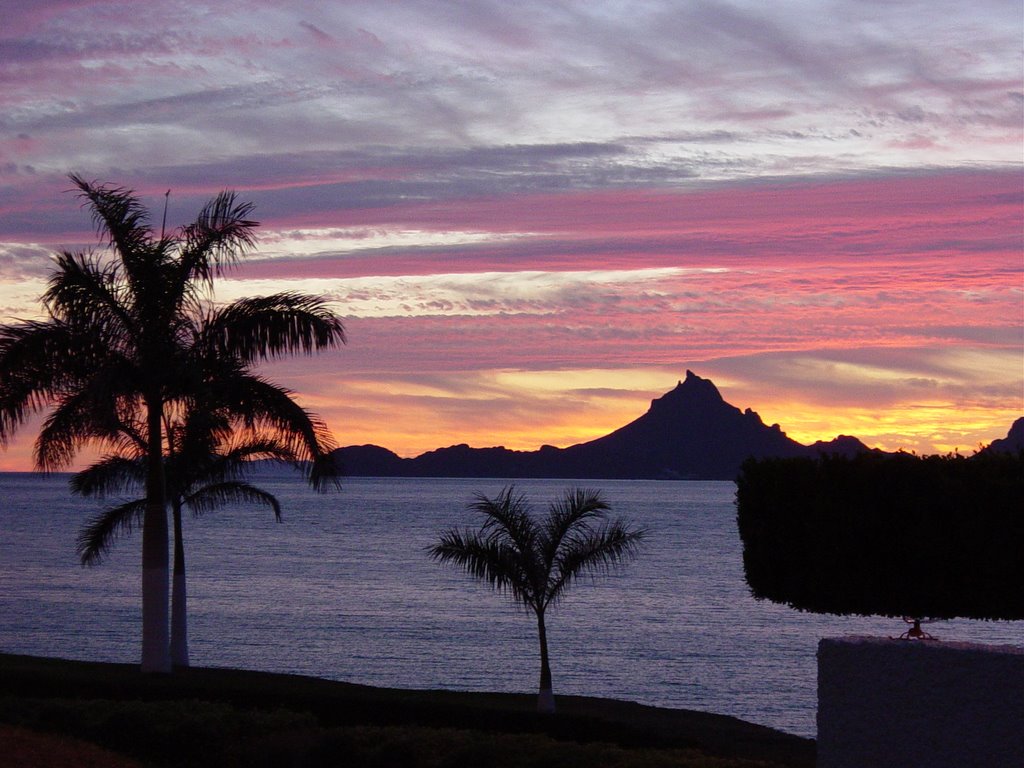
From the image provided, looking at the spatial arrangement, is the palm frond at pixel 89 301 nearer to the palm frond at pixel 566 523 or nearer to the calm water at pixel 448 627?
the palm frond at pixel 566 523

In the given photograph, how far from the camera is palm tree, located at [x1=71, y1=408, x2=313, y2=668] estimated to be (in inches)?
1075

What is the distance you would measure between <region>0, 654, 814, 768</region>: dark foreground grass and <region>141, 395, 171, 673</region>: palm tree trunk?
0.64 meters

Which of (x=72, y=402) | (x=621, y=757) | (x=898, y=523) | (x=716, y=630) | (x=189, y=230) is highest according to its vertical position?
(x=189, y=230)

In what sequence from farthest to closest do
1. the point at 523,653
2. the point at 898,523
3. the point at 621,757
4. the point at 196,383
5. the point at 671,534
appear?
the point at 671,534 → the point at 523,653 → the point at 196,383 → the point at 621,757 → the point at 898,523

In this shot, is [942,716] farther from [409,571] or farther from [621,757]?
[409,571]

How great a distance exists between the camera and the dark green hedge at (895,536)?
38.9 ft

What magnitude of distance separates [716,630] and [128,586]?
4195cm

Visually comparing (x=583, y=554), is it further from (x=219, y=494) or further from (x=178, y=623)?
(x=178, y=623)

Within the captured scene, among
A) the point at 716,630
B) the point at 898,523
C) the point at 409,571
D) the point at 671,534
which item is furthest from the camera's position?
the point at 671,534

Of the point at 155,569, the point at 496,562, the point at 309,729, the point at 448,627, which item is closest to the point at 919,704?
the point at 309,729

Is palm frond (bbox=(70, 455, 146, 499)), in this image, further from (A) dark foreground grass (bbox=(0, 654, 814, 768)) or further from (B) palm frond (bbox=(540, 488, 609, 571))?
(B) palm frond (bbox=(540, 488, 609, 571))

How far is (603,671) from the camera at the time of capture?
164 ft

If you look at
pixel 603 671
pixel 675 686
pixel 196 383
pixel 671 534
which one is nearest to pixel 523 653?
pixel 603 671

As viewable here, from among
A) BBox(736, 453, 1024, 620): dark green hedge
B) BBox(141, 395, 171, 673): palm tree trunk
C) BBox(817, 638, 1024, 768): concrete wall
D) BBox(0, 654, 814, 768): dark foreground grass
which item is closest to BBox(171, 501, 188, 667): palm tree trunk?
BBox(0, 654, 814, 768): dark foreground grass
